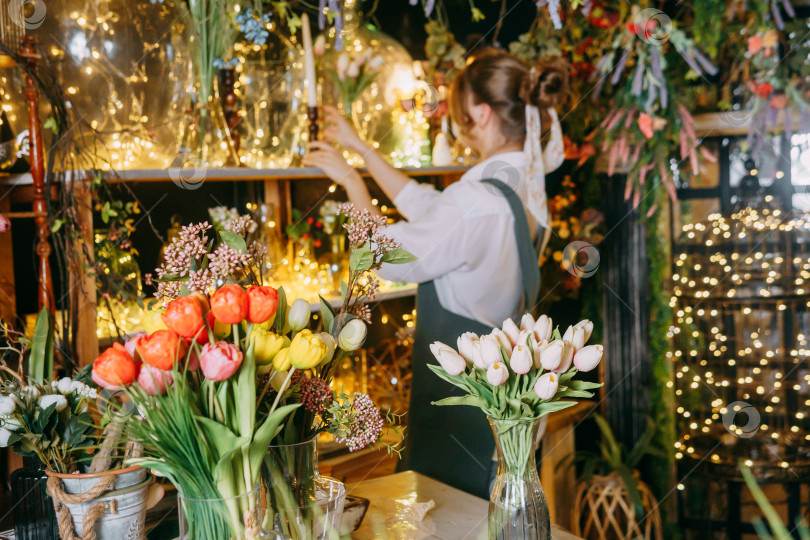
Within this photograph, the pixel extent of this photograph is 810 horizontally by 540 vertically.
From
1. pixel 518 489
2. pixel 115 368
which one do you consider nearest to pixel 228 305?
pixel 115 368

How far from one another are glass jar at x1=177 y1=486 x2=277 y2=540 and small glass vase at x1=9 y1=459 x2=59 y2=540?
0.34 metres

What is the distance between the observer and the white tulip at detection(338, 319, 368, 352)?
101 cm

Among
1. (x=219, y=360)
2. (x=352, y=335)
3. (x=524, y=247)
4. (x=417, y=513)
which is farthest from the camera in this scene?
(x=524, y=247)

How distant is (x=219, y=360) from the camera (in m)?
0.81

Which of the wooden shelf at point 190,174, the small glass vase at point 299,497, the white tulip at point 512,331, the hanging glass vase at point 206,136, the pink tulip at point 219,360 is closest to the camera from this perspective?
the pink tulip at point 219,360

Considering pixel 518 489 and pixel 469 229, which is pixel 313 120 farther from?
pixel 518 489

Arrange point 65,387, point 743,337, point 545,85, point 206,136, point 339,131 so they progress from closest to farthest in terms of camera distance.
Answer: point 65,387 → point 206,136 → point 339,131 → point 545,85 → point 743,337

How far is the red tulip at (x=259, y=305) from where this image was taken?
0.87 meters

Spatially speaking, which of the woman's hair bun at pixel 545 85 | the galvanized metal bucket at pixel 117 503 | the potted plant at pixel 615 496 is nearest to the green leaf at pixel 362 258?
the galvanized metal bucket at pixel 117 503

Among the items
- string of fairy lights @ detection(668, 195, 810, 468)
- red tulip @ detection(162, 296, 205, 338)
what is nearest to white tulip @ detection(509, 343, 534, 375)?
red tulip @ detection(162, 296, 205, 338)

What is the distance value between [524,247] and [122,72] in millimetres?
1308

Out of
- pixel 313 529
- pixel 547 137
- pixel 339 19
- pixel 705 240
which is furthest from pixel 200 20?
pixel 705 240

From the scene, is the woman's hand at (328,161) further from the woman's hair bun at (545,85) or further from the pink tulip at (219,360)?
the pink tulip at (219,360)

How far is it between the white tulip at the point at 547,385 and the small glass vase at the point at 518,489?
0.05m
